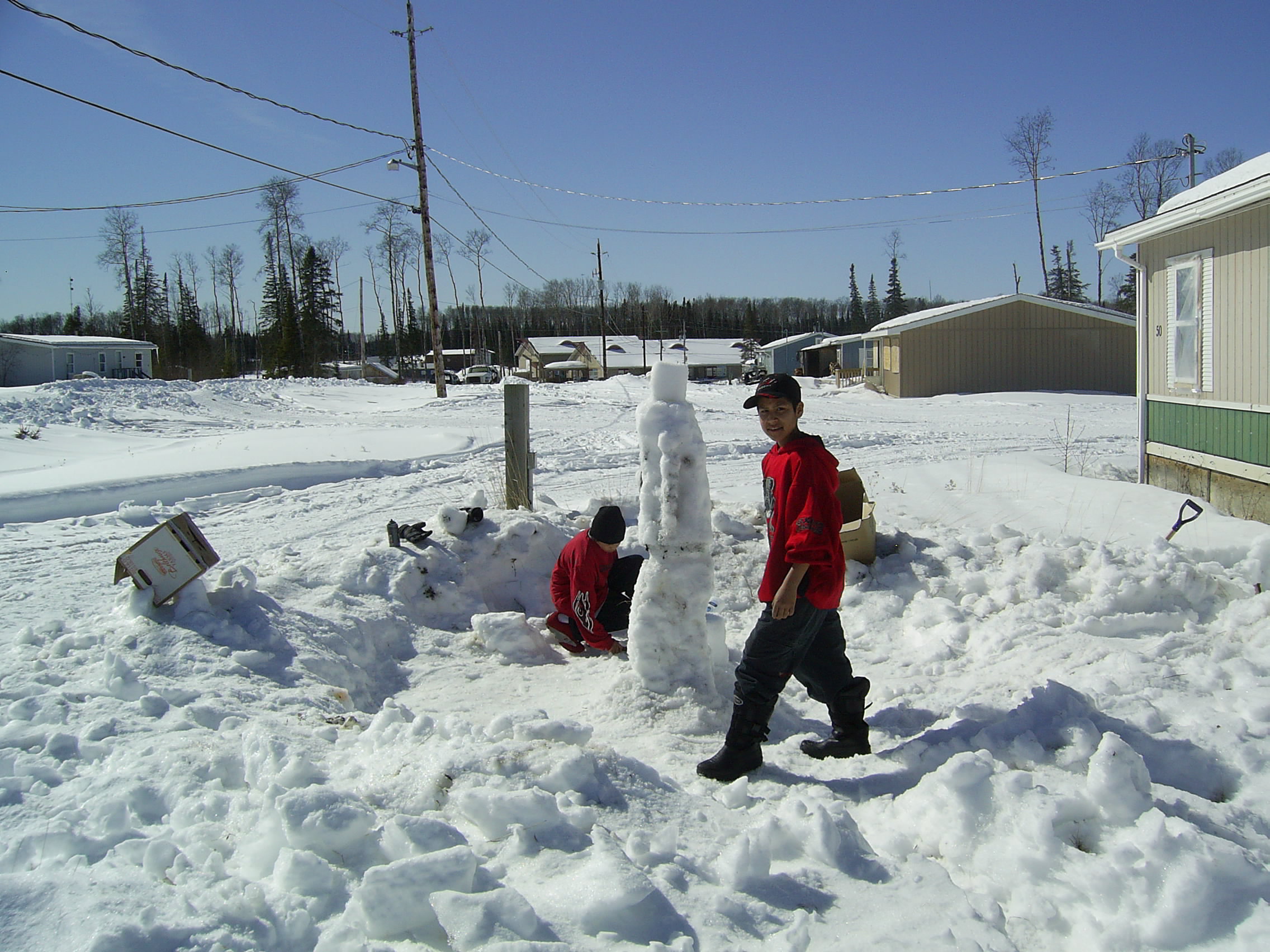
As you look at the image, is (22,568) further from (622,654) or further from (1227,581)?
(1227,581)

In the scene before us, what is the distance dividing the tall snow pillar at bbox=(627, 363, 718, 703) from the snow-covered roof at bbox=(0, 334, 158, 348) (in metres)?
50.7

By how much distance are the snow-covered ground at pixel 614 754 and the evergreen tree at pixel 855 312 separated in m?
78.3

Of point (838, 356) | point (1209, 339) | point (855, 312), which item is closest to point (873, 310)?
point (855, 312)

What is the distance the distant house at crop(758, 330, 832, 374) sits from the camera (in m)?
56.9

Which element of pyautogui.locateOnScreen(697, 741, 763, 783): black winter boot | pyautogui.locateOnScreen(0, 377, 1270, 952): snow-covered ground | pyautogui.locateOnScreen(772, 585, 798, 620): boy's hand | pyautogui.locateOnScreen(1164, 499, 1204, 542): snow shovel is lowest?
pyautogui.locateOnScreen(697, 741, 763, 783): black winter boot

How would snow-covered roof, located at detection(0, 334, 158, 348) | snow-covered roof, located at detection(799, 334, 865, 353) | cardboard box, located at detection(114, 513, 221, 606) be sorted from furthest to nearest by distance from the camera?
snow-covered roof, located at detection(0, 334, 158, 348) → snow-covered roof, located at detection(799, 334, 865, 353) → cardboard box, located at detection(114, 513, 221, 606)

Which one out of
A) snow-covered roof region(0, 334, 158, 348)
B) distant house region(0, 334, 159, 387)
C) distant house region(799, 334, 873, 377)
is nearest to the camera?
distant house region(799, 334, 873, 377)

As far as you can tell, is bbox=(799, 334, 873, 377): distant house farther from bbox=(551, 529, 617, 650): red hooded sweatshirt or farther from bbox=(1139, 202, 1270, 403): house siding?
bbox=(551, 529, 617, 650): red hooded sweatshirt

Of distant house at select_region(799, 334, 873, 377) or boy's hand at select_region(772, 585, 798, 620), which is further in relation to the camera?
distant house at select_region(799, 334, 873, 377)

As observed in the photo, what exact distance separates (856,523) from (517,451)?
11.5ft

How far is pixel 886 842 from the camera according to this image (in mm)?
2912

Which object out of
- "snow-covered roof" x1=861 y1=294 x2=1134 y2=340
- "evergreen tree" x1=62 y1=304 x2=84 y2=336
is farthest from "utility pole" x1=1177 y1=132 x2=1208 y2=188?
"evergreen tree" x1=62 y1=304 x2=84 y2=336

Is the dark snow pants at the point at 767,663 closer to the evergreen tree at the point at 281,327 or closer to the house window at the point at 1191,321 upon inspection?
the house window at the point at 1191,321

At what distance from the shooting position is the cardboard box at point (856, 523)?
6176 mm
